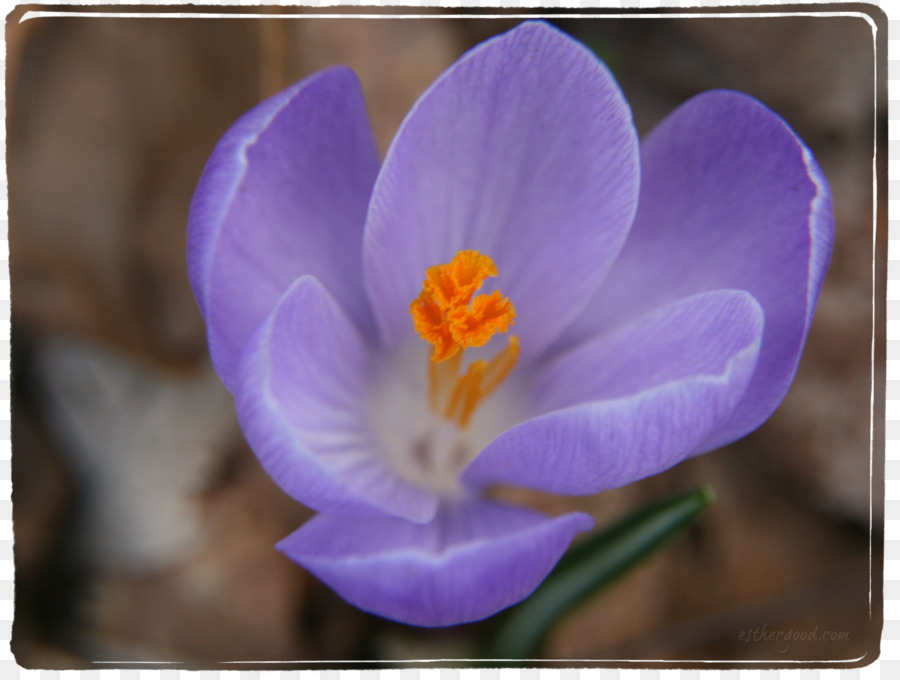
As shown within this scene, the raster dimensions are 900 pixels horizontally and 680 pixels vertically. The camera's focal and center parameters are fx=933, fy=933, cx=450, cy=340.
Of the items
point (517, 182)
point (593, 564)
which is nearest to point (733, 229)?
point (517, 182)

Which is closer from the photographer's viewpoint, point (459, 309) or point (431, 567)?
point (431, 567)

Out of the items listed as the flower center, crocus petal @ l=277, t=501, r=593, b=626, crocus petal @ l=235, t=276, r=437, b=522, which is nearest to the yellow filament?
the flower center

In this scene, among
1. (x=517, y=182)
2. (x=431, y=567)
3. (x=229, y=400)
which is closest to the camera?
(x=431, y=567)

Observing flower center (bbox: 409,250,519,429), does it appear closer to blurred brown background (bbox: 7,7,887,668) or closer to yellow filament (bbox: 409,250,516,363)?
yellow filament (bbox: 409,250,516,363)

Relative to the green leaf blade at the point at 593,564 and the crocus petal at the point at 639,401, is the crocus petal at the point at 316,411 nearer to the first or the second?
the crocus petal at the point at 639,401

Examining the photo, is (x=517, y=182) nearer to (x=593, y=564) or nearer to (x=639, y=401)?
(x=639, y=401)

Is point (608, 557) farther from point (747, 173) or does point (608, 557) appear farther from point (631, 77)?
point (631, 77)
